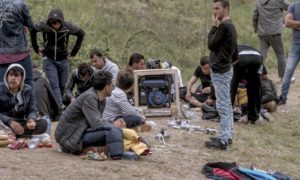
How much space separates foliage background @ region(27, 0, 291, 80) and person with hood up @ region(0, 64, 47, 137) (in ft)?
19.2

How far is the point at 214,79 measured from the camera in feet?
27.3

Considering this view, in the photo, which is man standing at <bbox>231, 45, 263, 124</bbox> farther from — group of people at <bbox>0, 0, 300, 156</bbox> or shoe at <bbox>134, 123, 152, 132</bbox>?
shoe at <bbox>134, 123, 152, 132</bbox>

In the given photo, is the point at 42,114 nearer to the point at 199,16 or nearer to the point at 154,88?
the point at 154,88

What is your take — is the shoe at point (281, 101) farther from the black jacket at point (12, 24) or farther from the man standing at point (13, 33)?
the black jacket at point (12, 24)

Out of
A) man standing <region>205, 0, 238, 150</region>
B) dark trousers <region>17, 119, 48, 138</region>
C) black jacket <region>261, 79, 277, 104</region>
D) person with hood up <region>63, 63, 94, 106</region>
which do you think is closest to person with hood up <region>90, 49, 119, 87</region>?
person with hood up <region>63, 63, 94, 106</region>

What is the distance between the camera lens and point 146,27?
17422mm

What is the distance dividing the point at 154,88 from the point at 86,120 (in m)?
2.73

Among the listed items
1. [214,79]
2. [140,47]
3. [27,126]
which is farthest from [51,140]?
[140,47]

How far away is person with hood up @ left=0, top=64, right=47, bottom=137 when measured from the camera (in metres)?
8.12

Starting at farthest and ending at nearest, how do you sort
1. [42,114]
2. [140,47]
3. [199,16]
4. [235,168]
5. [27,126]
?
[199,16] < [140,47] < [42,114] < [27,126] < [235,168]

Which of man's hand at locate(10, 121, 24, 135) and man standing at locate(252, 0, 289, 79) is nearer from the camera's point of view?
man's hand at locate(10, 121, 24, 135)

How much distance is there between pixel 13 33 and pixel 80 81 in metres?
2.02

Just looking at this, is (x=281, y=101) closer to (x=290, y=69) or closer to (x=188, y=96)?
A: (x=290, y=69)

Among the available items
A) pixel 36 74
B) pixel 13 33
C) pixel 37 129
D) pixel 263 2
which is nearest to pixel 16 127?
pixel 37 129
